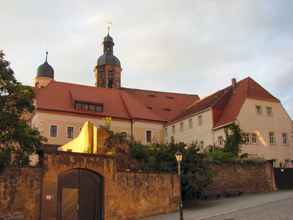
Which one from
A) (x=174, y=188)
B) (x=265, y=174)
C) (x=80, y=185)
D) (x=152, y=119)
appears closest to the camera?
(x=80, y=185)

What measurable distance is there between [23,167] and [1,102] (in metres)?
3.18

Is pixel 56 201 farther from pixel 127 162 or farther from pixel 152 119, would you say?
pixel 152 119

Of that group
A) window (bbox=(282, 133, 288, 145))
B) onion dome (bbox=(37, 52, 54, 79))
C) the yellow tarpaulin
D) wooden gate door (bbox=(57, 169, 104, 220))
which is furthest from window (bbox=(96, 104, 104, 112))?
wooden gate door (bbox=(57, 169, 104, 220))

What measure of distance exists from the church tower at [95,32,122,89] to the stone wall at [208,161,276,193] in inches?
1382

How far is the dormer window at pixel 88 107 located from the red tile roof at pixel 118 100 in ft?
1.37

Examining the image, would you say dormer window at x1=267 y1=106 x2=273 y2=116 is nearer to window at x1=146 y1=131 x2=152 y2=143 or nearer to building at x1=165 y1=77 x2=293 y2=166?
building at x1=165 y1=77 x2=293 y2=166

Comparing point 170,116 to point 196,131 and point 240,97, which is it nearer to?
point 196,131

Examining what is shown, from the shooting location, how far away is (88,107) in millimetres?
50094

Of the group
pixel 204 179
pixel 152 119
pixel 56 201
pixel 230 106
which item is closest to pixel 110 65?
pixel 152 119

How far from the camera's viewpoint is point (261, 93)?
46.0m

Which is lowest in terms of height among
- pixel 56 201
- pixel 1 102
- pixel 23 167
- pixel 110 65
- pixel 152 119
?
pixel 56 201

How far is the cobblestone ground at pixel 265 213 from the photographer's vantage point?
20.5 m

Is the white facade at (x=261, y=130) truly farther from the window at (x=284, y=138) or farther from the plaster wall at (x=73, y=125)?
the plaster wall at (x=73, y=125)

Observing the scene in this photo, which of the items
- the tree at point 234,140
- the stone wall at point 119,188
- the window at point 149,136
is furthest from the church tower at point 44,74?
the stone wall at point 119,188
